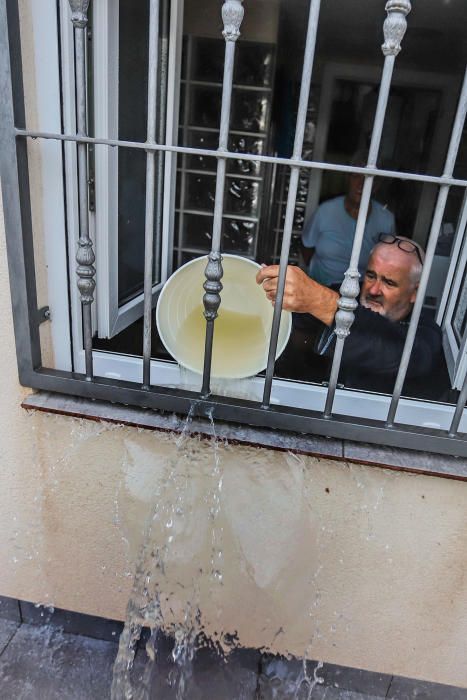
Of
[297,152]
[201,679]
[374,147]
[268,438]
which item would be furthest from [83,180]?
[201,679]

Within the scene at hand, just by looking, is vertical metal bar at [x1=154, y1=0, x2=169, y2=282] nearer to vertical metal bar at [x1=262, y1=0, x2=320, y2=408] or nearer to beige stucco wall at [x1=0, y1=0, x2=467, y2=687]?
beige stucco wall at [x1=0, y1=0, x2=467, y2=687]

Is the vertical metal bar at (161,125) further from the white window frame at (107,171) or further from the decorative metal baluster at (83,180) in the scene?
the decorative metal baluster at (83,180)

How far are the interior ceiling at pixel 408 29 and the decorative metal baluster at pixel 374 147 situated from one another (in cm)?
244

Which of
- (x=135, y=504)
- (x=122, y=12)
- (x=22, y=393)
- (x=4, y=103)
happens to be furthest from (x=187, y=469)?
(x=122, y=12)

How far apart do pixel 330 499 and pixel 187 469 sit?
0.41 m

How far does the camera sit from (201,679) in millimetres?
1694

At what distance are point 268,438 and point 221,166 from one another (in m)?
0.70

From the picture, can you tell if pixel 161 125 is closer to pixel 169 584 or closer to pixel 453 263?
pixel 453 263

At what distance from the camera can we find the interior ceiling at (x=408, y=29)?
117 inches

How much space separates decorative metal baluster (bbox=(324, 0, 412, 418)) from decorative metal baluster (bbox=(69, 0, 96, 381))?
64 cm

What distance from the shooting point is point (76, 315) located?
1.44 meters

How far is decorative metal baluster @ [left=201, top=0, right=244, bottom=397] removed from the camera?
39.2 inches

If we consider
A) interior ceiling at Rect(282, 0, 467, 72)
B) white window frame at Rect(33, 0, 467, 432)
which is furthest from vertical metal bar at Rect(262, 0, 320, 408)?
interior ceiling at Rect(282, 0, 467, 72)

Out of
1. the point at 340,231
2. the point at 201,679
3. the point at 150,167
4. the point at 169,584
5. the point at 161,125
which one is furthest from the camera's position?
the point at 340,231
